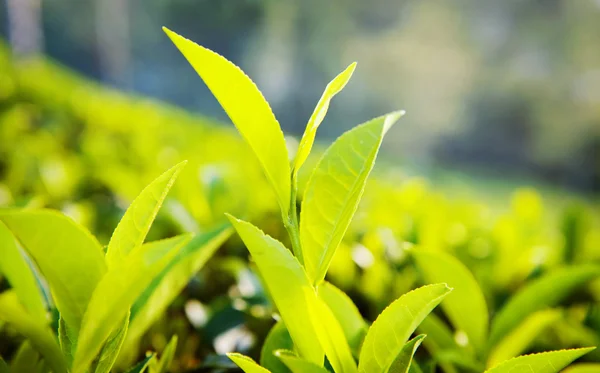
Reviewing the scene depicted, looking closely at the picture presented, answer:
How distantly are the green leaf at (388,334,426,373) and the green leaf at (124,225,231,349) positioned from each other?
0.90ft

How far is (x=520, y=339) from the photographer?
3.04ft

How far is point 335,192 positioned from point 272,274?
0.41ft

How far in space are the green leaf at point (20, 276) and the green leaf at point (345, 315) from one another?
0.39 metres

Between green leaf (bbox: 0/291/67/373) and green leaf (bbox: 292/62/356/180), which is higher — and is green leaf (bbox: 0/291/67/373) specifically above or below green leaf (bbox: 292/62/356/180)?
below

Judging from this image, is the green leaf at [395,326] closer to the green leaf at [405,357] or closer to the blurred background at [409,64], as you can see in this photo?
the green leaf at [405,357]

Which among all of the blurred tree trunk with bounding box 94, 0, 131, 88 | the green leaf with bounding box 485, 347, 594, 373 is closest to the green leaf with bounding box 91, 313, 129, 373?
the green leaf with bounding box 485, 347, 594, 373

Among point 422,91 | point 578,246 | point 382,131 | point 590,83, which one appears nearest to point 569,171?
point 590,83

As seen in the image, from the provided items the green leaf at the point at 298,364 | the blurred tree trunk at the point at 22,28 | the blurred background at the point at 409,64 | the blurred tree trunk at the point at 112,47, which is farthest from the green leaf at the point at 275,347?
the blurred tree trunk at the point at 112,47

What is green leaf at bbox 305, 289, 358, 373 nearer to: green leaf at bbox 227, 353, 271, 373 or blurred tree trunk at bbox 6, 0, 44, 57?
green leaf at bbox 227, 353, 271, 373

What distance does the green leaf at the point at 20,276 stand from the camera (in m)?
0.72

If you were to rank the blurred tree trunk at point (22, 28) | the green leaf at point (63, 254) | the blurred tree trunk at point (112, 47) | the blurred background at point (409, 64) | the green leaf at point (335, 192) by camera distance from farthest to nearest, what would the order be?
1. the blurred background at point (409, 64)
2. the blurred tree trunk at point (112, 47)
3. the blurred tree trunk at point (22, 28)
4. the green leaf at point (335, 192)
5. the green leaf at point (63, 254)

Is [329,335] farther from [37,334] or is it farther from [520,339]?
[520,339]

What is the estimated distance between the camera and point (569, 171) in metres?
15.2

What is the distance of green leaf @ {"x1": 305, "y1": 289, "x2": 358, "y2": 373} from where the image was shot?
62cm
